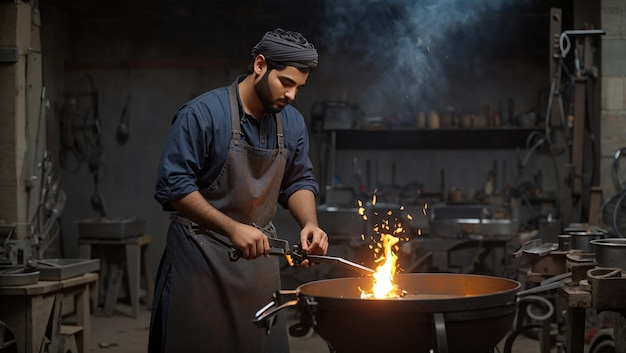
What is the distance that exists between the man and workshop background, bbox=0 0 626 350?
4.76m

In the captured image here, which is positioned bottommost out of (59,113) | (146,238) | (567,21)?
(146,238)

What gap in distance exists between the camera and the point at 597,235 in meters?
3.98

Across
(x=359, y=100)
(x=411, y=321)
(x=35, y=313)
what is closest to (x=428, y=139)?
(x=359, y=100)

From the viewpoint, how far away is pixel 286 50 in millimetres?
3049

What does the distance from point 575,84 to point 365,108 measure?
8.57 ft

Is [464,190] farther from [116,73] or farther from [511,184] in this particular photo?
[116,73]

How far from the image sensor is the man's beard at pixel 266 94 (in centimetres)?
311

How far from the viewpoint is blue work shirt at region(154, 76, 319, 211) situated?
9.68 feet

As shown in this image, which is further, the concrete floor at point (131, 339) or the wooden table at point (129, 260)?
the wooden table at point (129, 260)

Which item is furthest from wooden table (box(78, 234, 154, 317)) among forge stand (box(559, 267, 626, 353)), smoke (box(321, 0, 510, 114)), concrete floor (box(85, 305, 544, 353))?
forge stand (box(559, 267, 626, 353))

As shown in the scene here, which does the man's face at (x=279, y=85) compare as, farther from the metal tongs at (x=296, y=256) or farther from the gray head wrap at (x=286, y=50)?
the metal tongs at (x=296, y=256)

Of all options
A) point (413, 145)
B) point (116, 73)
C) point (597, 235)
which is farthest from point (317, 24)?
Result: point (597, 235)

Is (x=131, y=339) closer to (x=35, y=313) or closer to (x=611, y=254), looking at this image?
(x=35, y=313)

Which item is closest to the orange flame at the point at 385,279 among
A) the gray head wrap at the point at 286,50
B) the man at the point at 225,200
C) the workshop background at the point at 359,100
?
the man at the point at 225,200
